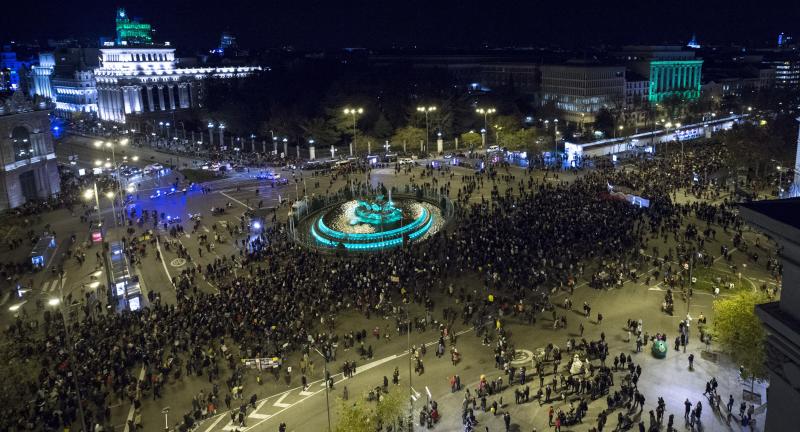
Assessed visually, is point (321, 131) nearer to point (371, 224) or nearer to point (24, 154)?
point (24, 154)

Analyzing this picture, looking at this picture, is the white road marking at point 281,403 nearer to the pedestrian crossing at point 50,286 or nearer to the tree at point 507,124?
the pedestrian crossing at point 50,286

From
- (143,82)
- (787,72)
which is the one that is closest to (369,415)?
(143,82)

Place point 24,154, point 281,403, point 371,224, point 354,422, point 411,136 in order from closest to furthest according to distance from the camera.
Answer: point 354,422
point 281,403
point 371,224
point 24,154
point 411,136

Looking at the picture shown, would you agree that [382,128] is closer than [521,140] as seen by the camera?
No

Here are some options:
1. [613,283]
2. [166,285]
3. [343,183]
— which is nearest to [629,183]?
[613,283]

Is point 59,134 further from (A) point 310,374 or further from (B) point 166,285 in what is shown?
(A) point 310,374

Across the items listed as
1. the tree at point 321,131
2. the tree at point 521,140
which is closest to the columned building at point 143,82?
the tree at point 321,131
